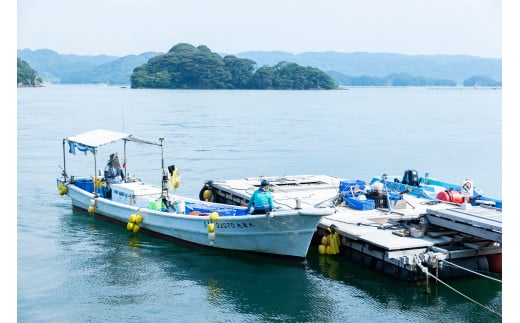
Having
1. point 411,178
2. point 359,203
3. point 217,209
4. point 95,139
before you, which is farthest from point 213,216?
point 411,178

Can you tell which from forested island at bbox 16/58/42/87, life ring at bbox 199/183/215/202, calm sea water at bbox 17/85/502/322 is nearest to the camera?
calm sea water at bbox 17/85/502/322

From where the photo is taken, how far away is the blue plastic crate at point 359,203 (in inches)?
737

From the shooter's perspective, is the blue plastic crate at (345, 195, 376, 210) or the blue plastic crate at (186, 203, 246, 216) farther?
the blue plastic crate at (345, 195, 376, 210)

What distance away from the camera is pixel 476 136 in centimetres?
5406

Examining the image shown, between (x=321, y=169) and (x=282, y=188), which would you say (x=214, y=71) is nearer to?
(x=321, y=169)

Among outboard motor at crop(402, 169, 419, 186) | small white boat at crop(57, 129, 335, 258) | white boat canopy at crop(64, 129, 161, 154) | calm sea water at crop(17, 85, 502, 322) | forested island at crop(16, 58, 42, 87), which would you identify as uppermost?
forested island at crop(16, 58, 42, 87)

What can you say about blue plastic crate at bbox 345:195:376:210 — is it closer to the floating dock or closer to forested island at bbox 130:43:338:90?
the floating dock

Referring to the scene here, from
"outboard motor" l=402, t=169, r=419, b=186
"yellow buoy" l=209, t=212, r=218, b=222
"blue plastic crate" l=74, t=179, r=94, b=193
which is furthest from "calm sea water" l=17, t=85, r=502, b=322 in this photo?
"outboard motor" l=402, t=169, r=419, b=186

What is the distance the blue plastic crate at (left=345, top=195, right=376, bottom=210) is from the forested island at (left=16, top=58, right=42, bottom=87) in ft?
461

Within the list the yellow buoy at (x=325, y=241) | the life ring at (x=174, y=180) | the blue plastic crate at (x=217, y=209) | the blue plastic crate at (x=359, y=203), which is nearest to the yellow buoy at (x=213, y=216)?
the blue plastic crate at (x=217, y=209)

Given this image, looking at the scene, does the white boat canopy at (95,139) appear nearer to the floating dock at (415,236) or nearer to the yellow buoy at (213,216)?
the yellow buoy at (213,216)

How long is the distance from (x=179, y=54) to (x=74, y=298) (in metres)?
158

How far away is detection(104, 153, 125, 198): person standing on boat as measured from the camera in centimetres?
2175

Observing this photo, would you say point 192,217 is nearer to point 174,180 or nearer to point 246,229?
point 246,229
